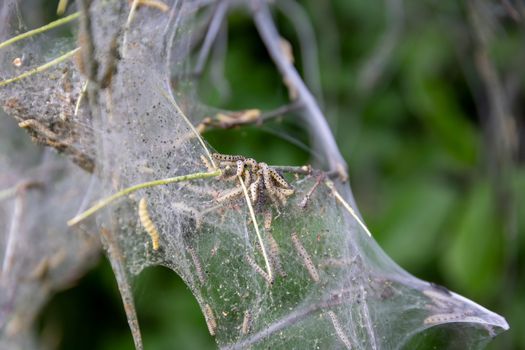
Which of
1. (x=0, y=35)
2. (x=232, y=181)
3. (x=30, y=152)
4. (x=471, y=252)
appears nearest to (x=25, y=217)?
(x=30, y=152)

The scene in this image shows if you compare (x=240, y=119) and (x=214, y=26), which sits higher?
(x=214, y=26)

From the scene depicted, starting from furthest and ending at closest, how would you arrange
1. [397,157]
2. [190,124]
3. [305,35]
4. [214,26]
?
[397,157] → [305,35] → [214,26] → [190,124]

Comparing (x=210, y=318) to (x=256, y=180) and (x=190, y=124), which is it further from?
(x=190, y=124)

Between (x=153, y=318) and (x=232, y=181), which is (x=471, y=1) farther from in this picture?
(x=153, y=318)

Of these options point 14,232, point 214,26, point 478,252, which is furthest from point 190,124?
point 478,252

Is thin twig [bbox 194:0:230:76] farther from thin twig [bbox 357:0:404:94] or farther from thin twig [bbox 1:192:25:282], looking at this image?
thin twig [bbox 357:0:404:94]

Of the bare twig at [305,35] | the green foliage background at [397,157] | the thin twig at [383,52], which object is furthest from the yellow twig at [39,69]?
the thin twig at [383,52]
